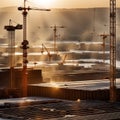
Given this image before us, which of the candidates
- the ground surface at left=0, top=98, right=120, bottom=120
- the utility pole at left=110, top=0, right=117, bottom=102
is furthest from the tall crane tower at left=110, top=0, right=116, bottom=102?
the ground surface at left=0, top=98, right=120, bottom=120

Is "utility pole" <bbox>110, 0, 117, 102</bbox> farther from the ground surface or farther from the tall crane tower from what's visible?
the ground surface

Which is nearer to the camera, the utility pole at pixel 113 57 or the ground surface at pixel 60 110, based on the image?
the ground surface at pixel 60 110

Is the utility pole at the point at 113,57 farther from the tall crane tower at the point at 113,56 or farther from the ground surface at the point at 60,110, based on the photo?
the ground surface at the point at 60,110

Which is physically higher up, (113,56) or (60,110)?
(113,56)

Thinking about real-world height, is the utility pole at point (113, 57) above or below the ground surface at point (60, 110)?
above

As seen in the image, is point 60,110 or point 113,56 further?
point 113,56

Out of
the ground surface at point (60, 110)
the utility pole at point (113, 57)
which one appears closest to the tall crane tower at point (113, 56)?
the utility pole at point (113, 57)

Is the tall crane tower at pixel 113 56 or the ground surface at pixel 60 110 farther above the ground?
the tall crane tower at pixel 113 56

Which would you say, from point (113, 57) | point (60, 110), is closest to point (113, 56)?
point (113, 57)

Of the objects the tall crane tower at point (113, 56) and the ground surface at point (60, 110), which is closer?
the ground surface at point (60, 110)

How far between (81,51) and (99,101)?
348ft

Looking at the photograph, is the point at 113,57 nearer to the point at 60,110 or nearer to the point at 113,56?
the point at 113,56

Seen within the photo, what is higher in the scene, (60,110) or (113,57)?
(113,57)

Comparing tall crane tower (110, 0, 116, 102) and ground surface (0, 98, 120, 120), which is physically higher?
tall crane tower (110, 0, 116, 102)
